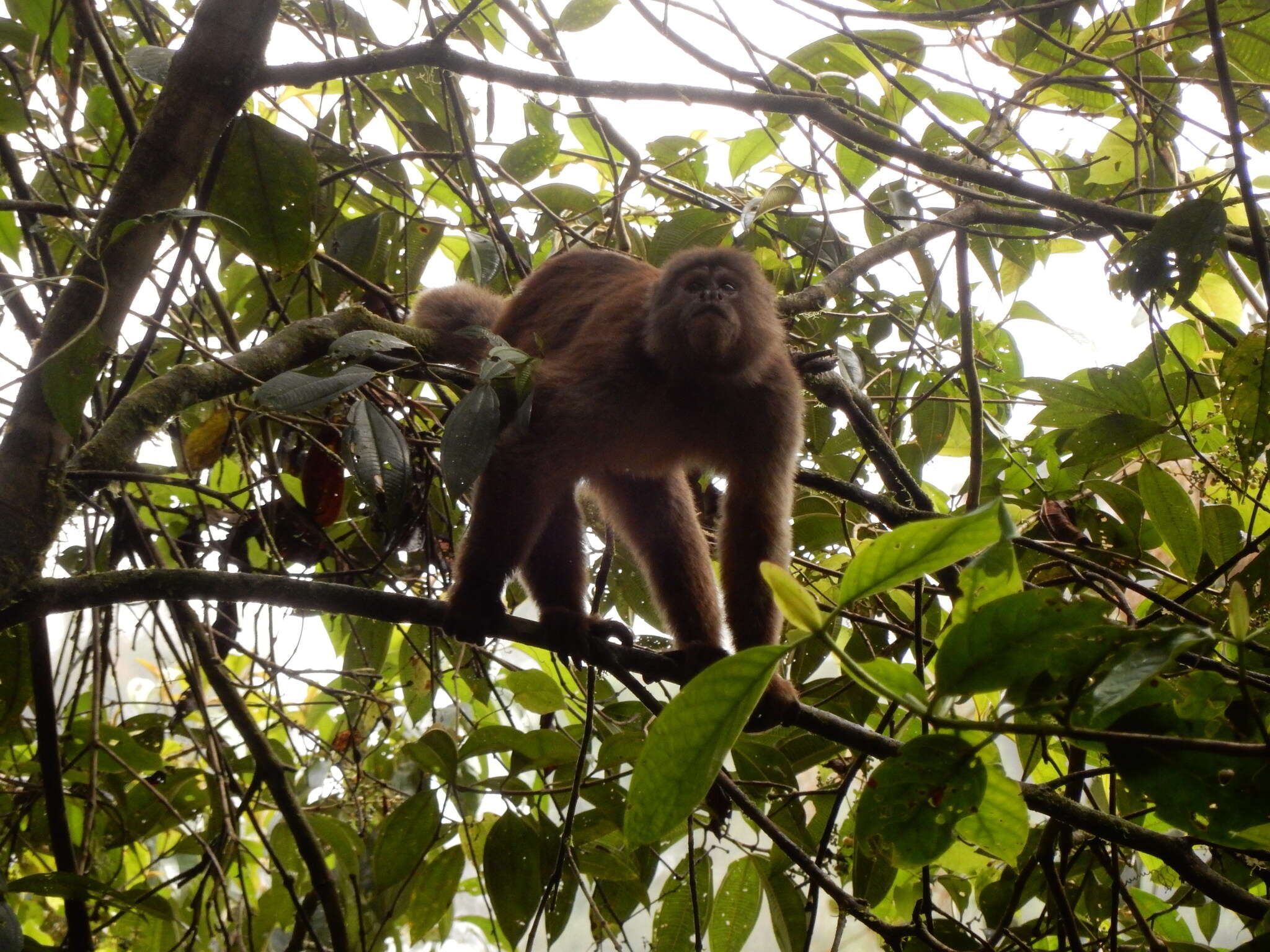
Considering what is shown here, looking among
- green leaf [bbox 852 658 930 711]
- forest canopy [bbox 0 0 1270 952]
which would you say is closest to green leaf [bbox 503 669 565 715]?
forest canopy [bbox 0 0 1270 952]

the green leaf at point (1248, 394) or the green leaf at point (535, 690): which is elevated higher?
the green leaf at point (1248, 394)

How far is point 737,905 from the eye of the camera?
2.69 m

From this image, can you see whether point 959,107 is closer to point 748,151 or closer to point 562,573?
point 748,151

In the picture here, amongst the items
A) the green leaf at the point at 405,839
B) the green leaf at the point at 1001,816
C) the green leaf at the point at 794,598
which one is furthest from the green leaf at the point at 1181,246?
the green leaf at the point at 405,839

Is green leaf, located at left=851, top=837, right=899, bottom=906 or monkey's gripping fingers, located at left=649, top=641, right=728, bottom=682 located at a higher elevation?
monkey's gripping fingers, located at left=649, top=641, right=728, bottom=682

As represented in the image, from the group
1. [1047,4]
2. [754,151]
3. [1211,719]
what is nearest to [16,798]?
[1211,719]

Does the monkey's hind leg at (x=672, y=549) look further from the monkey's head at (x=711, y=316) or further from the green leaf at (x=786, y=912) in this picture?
the green leaf at (x=786, y=912)

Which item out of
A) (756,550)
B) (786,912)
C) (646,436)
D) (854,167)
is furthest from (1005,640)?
(854,167)

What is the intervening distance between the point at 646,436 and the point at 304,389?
5.31 feet

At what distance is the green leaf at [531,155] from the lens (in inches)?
138

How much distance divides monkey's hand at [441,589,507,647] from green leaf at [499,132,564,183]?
5.17ft

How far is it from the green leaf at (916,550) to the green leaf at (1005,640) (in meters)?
0.10

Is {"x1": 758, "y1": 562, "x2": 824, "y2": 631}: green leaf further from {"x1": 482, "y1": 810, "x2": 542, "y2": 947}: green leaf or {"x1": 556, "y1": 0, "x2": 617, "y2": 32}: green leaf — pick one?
{"x1": 556, "y1": 0, "x2": 617, "y2": 32}: green leaf

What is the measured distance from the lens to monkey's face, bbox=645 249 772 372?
3.35m
